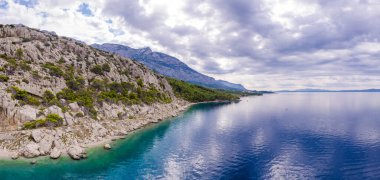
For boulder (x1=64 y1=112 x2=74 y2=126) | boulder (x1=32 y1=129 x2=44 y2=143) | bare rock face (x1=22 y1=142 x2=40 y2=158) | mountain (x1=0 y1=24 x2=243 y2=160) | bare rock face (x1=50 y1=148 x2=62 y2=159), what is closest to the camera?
bare rock face (x1=22 y1=142 x2=40 y2=158)

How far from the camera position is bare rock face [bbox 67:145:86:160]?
6009 cm

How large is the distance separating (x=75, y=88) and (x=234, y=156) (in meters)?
82.4

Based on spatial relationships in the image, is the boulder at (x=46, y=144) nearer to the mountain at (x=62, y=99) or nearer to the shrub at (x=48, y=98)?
the mountain at (x=62, y=99)

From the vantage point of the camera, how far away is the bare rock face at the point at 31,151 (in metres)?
59.0

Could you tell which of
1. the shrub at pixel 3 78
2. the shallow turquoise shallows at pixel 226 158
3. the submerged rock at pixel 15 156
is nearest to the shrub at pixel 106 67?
the shrub at pixel 3 78

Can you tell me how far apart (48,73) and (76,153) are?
59.9 meters

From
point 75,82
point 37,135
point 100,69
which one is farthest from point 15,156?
point 100,69

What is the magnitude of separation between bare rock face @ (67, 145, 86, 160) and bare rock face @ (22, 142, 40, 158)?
767 cm

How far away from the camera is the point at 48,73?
103 metres

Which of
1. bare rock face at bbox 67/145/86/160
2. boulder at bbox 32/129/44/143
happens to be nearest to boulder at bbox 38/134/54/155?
boulder at bbox 32/129/44/143

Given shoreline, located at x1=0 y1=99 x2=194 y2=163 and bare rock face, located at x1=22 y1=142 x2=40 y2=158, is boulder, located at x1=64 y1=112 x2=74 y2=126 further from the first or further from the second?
bare rock face, located at x1=22 y1=142 x2=40 y2=158

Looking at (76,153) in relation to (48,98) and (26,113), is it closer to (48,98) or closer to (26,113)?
(26,113)

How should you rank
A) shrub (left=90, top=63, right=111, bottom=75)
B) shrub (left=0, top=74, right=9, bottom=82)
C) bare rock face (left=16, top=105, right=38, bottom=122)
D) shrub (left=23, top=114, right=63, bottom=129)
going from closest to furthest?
shrub (left=23, top=114, right=63, bottom=129) < bare rock face (left=16, top=105, right=38, bottom=122) < shrub (left=0, top=74, right=9, bottom=82) < shrub (left=90, top=63, right=111, bottom=75)

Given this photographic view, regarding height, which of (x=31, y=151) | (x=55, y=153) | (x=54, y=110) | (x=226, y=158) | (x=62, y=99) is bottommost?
(x=226, y=158)
